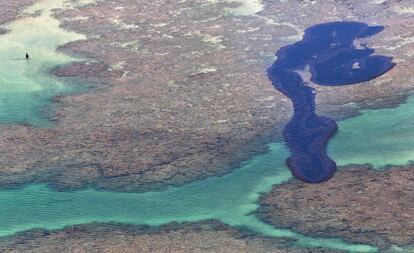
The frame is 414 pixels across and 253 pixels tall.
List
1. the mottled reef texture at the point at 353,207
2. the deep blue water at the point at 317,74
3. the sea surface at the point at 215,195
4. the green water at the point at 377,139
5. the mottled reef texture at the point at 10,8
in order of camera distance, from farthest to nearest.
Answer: the mottled reef texture at the point at 10,8 → the deep blue water at the point at 317,74 → the green water at the point at 377,139 → the sea surface at the point at 215,195 → the mottled reef texture at the point at 353,207

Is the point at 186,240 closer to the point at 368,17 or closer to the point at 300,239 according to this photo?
the point at 300,239

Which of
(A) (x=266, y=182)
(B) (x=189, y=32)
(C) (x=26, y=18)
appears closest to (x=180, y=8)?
(B) (x=189, y=32)

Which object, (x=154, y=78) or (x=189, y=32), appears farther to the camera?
(x=189, y=32)

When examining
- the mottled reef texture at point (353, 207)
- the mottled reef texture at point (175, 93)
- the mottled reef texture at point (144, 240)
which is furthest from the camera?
the mottled reef texture at point (175, 93)


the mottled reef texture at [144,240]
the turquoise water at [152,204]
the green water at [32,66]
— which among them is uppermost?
the green water at [32,66]

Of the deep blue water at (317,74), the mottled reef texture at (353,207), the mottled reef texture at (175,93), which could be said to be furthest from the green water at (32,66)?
the mottled reef texture at (353,207)

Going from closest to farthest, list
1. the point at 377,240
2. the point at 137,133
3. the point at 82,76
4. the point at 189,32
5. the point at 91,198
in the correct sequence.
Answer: the point at 377,240 < the point at 91,198 < the point at 137,133 < the point at 82,76 < the point at 189,32

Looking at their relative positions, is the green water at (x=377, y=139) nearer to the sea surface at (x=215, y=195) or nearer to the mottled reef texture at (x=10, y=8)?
the sea surface at (x=215, y=195)
